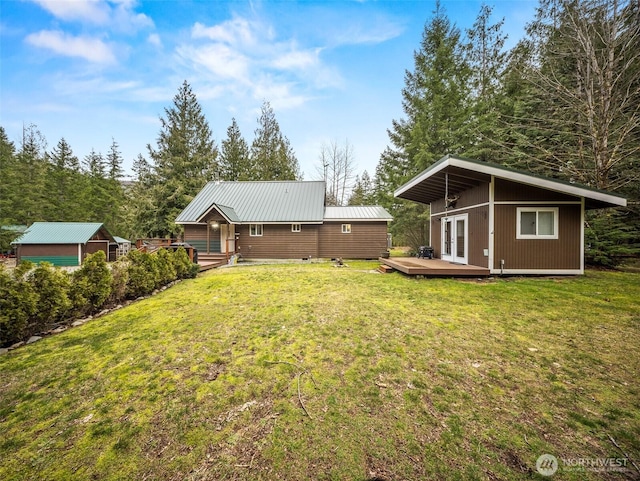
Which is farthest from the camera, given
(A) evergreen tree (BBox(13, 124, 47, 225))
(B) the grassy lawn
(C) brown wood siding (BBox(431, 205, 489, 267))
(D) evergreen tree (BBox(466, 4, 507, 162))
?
(A) evergreen tree (BBox(13, 124, 47, 225))

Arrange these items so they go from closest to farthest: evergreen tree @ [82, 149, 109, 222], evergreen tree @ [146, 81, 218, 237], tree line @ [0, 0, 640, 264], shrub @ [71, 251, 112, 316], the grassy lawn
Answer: the grassy lawn < shrub @ [71, 251, 112, 316] < tree line @ [0, 0, 640, 264] < evergreen tree @ [146, 81, 218, 237] < evergreen tree @ [82, 149, 109, 222]

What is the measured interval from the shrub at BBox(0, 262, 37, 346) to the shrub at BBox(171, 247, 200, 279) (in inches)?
187

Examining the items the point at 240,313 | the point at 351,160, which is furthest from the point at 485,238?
the point at 351,160

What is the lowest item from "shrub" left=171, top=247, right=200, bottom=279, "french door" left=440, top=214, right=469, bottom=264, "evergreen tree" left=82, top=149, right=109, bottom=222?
"shrub" left=171, top=247, right=200, bottom=279

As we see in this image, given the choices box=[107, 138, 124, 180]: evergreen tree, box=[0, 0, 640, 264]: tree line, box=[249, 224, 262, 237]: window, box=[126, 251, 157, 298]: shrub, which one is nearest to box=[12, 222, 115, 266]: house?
box=[0, 0, 640, 264]: tree line

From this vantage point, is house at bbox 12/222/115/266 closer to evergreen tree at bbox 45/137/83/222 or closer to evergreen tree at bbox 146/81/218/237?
evergreen tree at bbox 146/81/218/237

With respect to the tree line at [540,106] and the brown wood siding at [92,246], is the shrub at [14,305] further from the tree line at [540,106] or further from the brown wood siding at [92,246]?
the brown wood siding at [92,246]

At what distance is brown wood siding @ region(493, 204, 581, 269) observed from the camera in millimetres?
7855

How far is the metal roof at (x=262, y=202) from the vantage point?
15656 mm

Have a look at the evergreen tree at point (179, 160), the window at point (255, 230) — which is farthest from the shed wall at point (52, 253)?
the window at point (255, 230)

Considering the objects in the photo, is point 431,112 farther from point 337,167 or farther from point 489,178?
point 337,167

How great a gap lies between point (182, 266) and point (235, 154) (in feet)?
73.2

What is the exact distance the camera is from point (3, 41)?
4027 mm

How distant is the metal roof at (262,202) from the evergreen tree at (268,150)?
9.20 m
